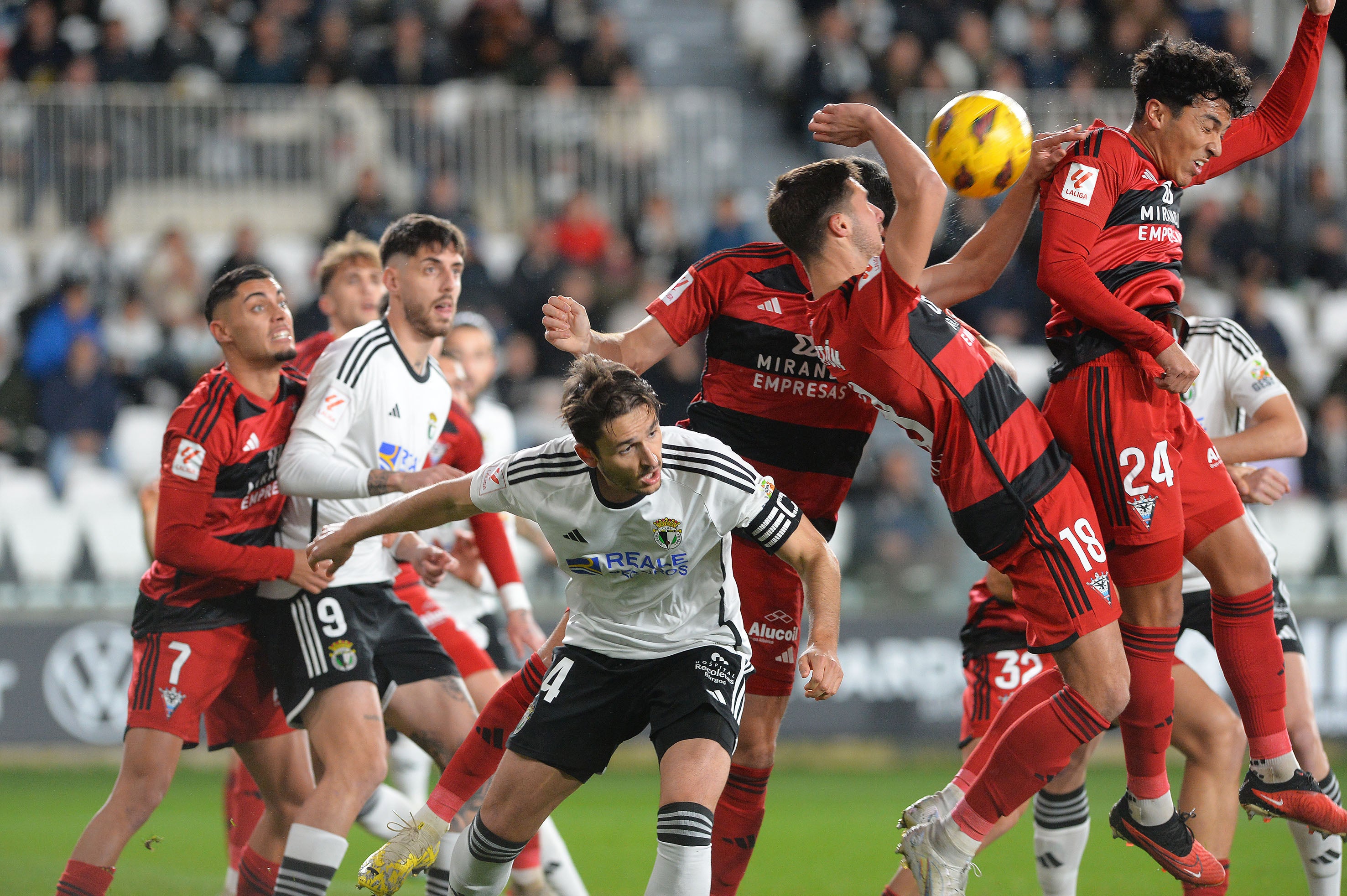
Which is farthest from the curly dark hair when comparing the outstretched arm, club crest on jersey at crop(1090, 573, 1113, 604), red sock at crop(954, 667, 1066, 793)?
red sock at crop(954, 667, 1066, 793)

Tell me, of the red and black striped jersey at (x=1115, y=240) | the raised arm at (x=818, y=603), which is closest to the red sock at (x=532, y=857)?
Answer: the raised arm at (x=818, y=603)

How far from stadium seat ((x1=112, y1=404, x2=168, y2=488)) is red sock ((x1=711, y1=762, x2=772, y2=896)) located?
7938 mm

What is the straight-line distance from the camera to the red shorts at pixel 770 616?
5887mm

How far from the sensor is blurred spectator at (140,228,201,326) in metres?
13.4

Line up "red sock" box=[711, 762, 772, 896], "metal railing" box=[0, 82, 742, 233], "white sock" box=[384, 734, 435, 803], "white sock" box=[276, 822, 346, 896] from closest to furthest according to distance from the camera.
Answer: "white sock" box=[276, 822, 346, 896]
"red sock" box=[711, 762, 772, 896]
"white sock" box=[384, 734, 435, 803]
"metal railing" box=[0, 82, 742, 233]

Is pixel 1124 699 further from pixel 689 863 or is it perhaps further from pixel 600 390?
pixel 600 390

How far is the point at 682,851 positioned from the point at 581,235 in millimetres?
10257

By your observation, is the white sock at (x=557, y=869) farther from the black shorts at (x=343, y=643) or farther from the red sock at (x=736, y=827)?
the black shorts at (x=343, y=643)

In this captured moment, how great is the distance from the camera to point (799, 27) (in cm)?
1675

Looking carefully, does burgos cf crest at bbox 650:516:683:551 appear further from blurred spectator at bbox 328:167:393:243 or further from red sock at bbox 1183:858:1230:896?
blurred spectator at bbox 328:167:393:243

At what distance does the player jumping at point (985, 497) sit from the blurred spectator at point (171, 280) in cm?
953

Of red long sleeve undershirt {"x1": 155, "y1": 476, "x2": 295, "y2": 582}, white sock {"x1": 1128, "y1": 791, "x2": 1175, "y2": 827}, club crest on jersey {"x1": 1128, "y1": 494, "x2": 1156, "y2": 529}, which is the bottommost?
white sock {"x1": 1128, "y1": 791, "x2": 1175, "y2": 827}

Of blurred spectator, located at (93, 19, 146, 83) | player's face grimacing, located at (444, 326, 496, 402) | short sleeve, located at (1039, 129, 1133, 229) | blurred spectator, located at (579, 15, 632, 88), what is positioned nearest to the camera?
short sleeve, located at (1039, 129, 1133, 229)

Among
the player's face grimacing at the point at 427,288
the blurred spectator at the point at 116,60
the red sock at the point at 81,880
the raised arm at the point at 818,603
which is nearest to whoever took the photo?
the raised arm at the point at 818,603
